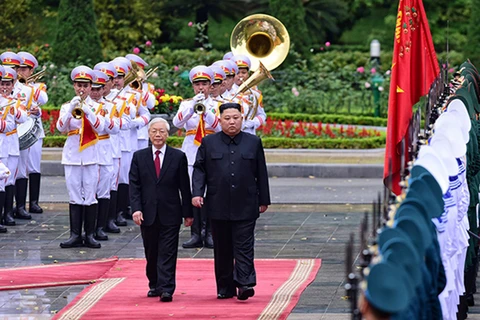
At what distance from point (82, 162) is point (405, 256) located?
8038 millimetres

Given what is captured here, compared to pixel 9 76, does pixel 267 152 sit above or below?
below

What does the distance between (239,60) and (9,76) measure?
2631mm

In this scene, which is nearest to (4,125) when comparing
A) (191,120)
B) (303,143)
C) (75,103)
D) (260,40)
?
(75,103)

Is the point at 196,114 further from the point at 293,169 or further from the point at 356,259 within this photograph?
the point at 293,169

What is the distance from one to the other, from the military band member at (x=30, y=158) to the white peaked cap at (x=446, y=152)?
8024 millimetres

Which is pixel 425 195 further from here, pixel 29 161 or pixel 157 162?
pixel 29 161

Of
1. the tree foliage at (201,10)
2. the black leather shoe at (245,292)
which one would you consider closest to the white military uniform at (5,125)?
the black leather shoe at (245,292)

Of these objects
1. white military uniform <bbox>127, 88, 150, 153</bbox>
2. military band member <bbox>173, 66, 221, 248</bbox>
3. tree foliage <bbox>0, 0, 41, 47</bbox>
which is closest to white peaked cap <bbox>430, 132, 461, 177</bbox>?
military band member <bbox>173, 66, 221, 248</bbox>

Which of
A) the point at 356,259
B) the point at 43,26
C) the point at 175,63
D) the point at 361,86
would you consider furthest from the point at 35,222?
the point at 43,26

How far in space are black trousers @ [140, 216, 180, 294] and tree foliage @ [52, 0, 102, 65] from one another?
16380 mm

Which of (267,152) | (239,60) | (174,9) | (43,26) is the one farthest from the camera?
(174,9)

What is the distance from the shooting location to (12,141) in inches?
558

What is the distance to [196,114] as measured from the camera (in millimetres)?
13141

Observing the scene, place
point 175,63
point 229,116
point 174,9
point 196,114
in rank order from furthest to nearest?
point 174,9 < point 175,63 < point 196,114 < point 229,116
